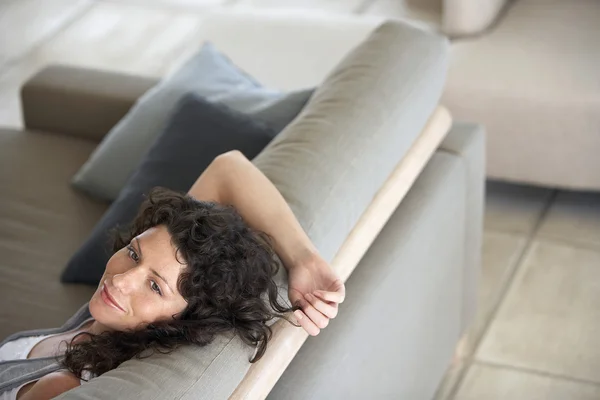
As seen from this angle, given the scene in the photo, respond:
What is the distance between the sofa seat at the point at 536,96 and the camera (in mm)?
2682

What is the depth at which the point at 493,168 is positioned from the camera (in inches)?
113

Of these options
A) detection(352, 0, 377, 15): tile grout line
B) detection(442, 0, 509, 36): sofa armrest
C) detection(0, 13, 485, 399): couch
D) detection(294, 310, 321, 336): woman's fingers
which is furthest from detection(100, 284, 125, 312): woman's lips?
detection(352, 0, 377, 15): tile grout line

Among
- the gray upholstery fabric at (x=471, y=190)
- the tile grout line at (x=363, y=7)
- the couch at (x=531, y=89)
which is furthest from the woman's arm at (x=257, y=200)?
the tile grout line at (x=363, y=7)

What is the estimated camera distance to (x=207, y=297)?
146 centimetres

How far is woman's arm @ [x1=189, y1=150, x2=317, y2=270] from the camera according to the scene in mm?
1553

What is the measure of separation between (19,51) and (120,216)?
2.21 meters

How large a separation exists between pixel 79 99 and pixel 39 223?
46 cm

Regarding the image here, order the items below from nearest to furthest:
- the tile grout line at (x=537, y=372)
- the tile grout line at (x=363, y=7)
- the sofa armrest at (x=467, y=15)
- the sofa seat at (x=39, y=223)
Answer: the sofa seat at (x=39, y=223)
the tile grout line at (x=537, y=372)
the sofa armrest at (x=467, y=15)
the tile grout line at (x=363, y=7)

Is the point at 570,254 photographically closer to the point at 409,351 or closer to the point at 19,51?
the point at 409,351

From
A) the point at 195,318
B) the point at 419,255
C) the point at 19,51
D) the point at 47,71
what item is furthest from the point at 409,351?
the point at 19,51

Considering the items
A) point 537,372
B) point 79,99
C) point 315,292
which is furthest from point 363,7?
point 315,292

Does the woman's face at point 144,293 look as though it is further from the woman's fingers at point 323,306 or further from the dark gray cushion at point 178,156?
the dark gray cushion at point 178,156

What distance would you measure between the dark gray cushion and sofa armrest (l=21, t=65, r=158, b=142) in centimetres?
43

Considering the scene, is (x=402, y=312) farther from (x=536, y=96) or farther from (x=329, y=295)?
(x=536, y=96)
